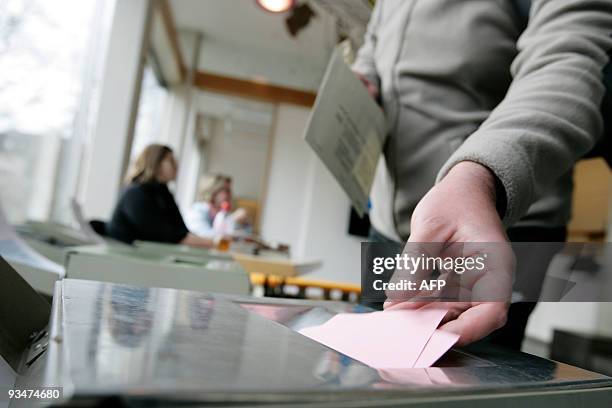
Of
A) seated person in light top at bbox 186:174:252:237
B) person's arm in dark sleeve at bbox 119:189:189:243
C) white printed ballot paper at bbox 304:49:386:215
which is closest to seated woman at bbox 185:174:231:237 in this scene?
seated person in light top at bbox 186:174:252:237

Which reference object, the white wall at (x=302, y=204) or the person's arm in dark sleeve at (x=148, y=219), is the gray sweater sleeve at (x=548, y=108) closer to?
the person's arm in dark sleeve at (x=148, y=219)

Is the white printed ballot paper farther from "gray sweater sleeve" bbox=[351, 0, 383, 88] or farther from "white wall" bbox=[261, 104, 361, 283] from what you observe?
"white wall" bbox=[261, 104, 361, 283]

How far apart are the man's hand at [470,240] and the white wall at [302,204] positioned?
632 cm

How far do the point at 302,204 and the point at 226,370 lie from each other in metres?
6.87

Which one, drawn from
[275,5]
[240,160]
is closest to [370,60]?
[275,5]

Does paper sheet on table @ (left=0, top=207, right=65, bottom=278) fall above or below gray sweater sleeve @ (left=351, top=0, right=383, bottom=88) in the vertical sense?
below

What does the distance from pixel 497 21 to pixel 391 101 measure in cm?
18

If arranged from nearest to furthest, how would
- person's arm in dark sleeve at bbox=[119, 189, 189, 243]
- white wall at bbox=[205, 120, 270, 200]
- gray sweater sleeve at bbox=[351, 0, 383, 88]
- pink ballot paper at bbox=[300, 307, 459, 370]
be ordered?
pink ballot paper at bbox=[300, 307, 459, 370] < gray sweater sleeve at bbox=[351, 0, 383, 88] < person's arm in dark sleeve at bbox=[119, 189, 189, 243] < white wall at bbox=[205, 120, 270, 200]

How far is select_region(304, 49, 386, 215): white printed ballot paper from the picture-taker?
1.92 feet

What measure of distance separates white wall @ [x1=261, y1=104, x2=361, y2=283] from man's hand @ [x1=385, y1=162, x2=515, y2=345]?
20.7 ft

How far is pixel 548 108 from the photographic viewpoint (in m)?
0.45

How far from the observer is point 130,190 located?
2611 millimetres

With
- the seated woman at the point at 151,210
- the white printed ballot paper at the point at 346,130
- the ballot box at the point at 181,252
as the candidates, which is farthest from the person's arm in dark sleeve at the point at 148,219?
the white printed ballot paper at the point at 346,130

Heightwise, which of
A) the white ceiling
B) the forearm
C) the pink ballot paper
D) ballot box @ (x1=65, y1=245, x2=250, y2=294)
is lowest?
the forearm
